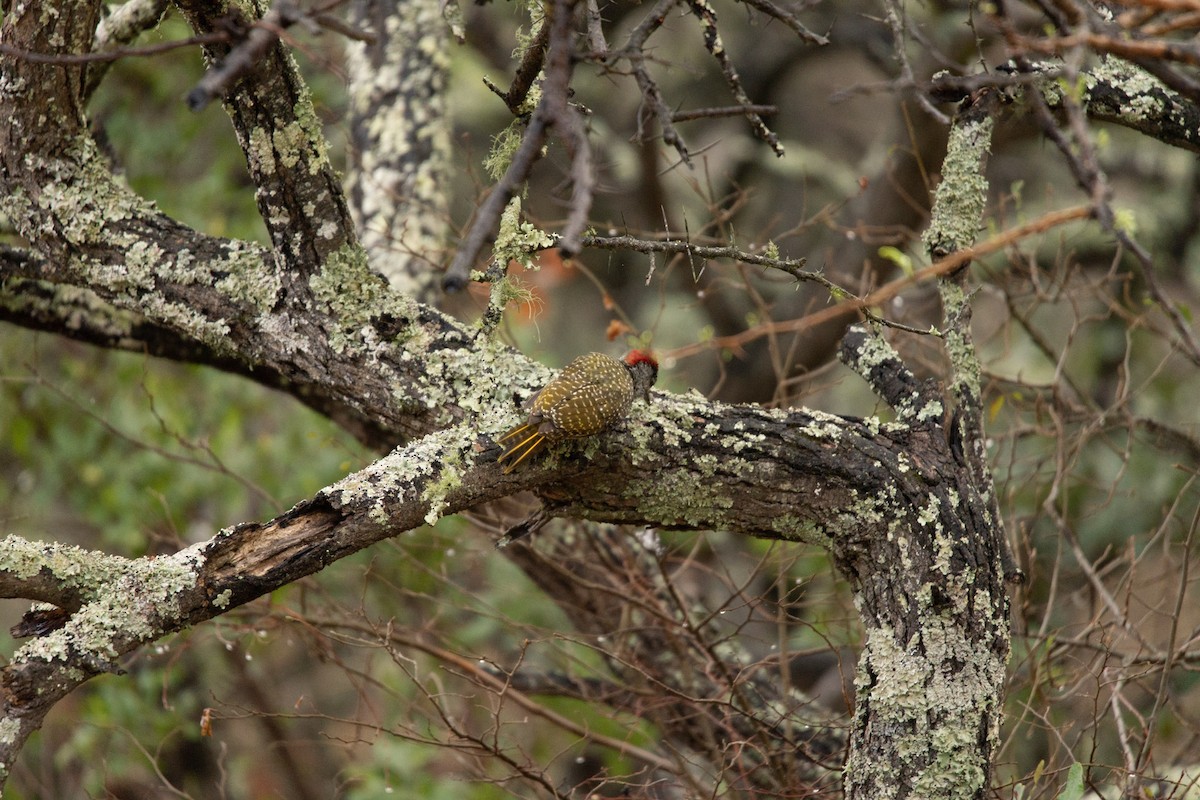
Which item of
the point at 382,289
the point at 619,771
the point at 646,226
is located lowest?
the point at 619,771

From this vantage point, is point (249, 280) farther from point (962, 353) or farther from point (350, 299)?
point (962, 353)

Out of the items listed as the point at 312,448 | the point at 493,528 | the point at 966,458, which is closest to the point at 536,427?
the point at 966,458

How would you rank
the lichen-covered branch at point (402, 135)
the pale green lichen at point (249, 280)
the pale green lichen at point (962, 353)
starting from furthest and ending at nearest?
the lichen-covered branch at point (402, 135) → the pale green lichen at point (962, 353) → the pale green lichen at point (249, 280)

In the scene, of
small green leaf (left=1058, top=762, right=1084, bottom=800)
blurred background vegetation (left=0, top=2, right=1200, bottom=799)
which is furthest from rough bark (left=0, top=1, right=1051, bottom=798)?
blurred background vegetation (left=0, top=2, right=1200, bottom=799)

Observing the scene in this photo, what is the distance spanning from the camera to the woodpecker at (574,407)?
77.2 inches

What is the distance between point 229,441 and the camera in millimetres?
4684

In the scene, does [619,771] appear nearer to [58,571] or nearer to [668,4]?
[58,571]

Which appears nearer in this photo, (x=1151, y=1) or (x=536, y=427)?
(x=1151, y=1)

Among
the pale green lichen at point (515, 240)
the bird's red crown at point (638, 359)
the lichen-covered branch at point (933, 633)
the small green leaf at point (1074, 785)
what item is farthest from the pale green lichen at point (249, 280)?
the small green leaf at point (1074, 785)

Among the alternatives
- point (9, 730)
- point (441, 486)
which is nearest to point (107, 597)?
point (9, 730)

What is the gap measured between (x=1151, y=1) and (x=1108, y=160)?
5180 mm

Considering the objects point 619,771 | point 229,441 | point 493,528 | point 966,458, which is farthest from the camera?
point 229,441

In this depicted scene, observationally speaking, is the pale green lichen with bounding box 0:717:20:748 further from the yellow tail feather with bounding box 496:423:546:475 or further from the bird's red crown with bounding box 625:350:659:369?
the bird's red crown with bounding box 625:350:659:369

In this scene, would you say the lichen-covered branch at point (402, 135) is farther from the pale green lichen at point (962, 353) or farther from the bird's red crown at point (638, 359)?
the pale green lichen at point (962, 353)
